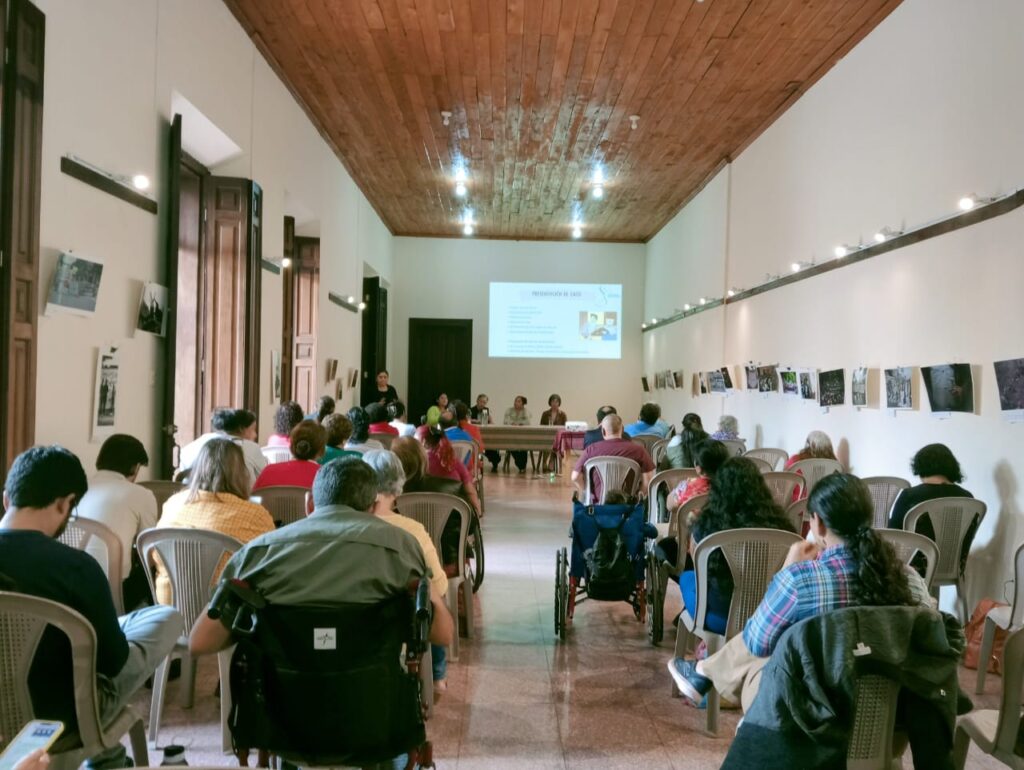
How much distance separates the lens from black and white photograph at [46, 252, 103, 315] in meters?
4.39

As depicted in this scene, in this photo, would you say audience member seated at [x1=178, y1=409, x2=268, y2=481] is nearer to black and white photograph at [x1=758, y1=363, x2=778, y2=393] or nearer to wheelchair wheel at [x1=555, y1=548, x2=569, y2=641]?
wheelchair wheel at [x1=555, y1=548, x2=569, y2=641]

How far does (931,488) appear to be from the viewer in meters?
4.79

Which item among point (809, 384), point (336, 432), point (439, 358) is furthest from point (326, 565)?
point (439, 358)

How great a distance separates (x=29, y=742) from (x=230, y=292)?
21.4ft

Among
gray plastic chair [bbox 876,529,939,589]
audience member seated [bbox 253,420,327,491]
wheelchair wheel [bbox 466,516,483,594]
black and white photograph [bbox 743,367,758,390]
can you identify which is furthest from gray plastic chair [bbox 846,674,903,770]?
black and white photograph [bbox 743,367,758,390]

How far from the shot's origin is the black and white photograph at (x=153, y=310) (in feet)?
18.3

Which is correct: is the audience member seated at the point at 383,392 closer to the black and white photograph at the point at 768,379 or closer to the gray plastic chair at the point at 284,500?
the black and white photograph at the point at 768,379

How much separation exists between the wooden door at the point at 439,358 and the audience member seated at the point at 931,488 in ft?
44.8

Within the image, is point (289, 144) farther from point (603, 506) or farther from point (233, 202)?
point (603, 506)

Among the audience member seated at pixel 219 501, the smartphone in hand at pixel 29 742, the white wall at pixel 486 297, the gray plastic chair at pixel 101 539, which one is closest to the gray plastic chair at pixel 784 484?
the audience member seated at pixel 219 501

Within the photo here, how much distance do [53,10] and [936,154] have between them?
5472 millimetres

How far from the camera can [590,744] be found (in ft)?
11.3

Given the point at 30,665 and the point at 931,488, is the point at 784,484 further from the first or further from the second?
the point at 30,665

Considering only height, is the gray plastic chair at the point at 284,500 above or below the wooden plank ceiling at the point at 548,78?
below
